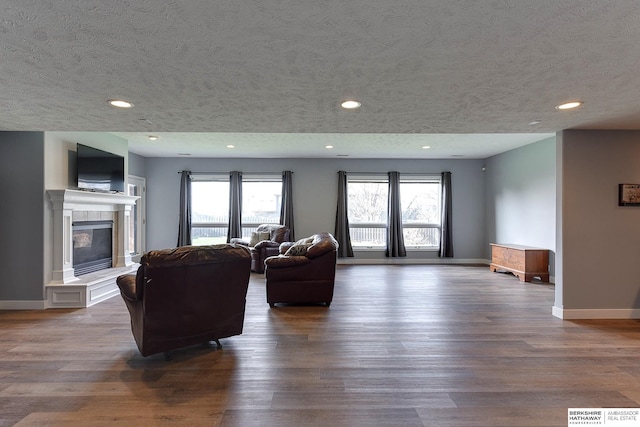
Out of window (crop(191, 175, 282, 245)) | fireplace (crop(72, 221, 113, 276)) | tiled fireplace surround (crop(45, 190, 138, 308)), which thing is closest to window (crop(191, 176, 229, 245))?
window (crop(191, 175, 282, 245))

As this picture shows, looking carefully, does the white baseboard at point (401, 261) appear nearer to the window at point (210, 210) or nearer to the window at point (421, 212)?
the window at point (421, 212)

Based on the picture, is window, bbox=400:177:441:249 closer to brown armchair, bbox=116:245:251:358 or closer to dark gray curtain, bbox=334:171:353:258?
dark gray curtain, bbox=334:171:353:258

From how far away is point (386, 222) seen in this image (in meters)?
8.16

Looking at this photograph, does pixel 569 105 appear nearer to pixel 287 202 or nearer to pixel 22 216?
pixel 287 202

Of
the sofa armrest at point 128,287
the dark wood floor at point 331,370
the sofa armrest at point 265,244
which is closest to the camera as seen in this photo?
the dark wood floor at point 331,370

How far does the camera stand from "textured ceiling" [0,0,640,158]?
156 cm

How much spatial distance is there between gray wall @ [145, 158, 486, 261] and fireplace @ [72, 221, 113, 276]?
2.51 meters

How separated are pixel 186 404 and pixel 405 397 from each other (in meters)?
1.54

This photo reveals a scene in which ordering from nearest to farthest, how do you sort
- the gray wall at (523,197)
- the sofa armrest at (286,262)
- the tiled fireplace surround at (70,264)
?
1. the tiled fireplace surround at (70,264)
2. the sofa armrest at (286,262)
3. the gray wall at (523,197)

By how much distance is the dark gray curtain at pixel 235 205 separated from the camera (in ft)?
25.9

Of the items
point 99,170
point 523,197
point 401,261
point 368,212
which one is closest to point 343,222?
point 368,212

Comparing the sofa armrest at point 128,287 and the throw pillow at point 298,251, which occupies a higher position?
A: the throw pillow at point 298,251

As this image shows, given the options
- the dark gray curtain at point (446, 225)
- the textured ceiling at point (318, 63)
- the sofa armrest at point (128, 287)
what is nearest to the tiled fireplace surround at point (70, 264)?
the textured ceiling at point (318, 63)

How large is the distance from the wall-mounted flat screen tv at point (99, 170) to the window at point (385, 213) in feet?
16.7
